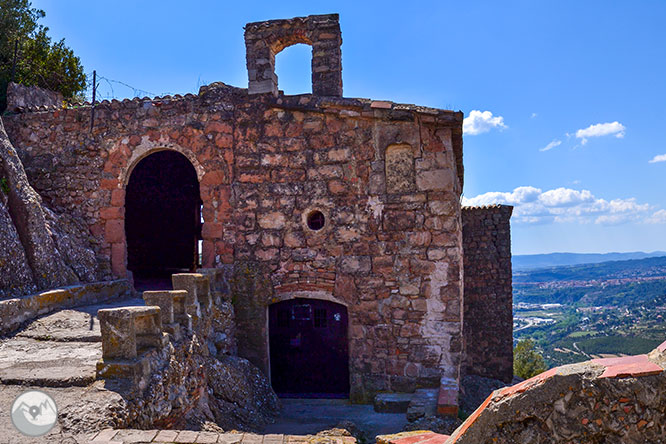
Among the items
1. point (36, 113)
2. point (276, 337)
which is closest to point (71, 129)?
point (36, 113)

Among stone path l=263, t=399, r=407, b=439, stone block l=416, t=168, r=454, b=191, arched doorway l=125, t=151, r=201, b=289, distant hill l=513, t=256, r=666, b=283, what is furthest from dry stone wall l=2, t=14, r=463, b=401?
distant hill l=513, t=256, r=666, b=283

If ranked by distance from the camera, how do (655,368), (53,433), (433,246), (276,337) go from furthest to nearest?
(276,337)
(433,246)
(53,433)
(655,368)

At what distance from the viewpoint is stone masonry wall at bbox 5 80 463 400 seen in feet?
25.7

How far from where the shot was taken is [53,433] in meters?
3.58

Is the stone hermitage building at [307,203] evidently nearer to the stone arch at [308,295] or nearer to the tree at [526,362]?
the stone arch at [308,295]

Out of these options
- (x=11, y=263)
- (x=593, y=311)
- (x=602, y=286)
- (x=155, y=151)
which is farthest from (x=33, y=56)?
(x=602, y=286)

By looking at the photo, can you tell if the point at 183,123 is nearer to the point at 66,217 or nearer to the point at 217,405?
the point at 66,217

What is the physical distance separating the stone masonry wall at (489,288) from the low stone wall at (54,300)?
800cm

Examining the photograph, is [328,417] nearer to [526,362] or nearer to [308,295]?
[308,295]

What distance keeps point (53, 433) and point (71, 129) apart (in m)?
7.00

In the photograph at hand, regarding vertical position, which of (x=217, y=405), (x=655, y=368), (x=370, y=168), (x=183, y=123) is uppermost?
(x=183, y=123)

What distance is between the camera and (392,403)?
7445 millimetres

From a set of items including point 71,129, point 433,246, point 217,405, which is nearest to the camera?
point 217,405

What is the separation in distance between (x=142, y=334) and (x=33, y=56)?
11344mm
